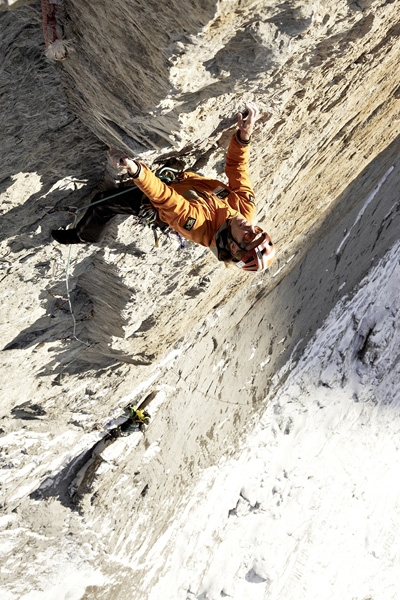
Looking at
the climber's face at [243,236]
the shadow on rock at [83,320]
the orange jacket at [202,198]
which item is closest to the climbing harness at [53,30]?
the orange jacket at [202,198]

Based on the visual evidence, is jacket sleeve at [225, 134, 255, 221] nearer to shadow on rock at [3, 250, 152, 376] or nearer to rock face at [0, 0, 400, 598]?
rock face at [0, 0, 400, 598]

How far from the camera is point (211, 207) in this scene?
12.2ft

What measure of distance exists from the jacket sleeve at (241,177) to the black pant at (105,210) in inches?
27.2

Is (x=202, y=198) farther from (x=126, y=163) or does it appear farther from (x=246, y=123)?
(x=126, y=163)

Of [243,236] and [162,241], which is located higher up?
[162,241]

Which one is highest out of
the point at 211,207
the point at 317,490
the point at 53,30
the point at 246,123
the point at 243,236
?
the point at 53,30

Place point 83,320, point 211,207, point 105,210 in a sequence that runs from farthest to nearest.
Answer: point 83,320 < point 105,210 < point 211,207

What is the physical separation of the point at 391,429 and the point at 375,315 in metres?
2.40

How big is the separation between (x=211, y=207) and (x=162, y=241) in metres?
1.43

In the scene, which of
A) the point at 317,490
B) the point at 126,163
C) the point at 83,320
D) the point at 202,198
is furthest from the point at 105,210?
the point at 317,490

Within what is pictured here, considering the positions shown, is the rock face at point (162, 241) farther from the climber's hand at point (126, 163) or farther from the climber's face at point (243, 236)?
the climber's face at point (243, 236)

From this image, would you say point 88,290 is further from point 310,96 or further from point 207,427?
point 207,427

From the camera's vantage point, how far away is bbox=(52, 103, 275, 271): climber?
135 inches

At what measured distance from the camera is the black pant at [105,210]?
3.98m
